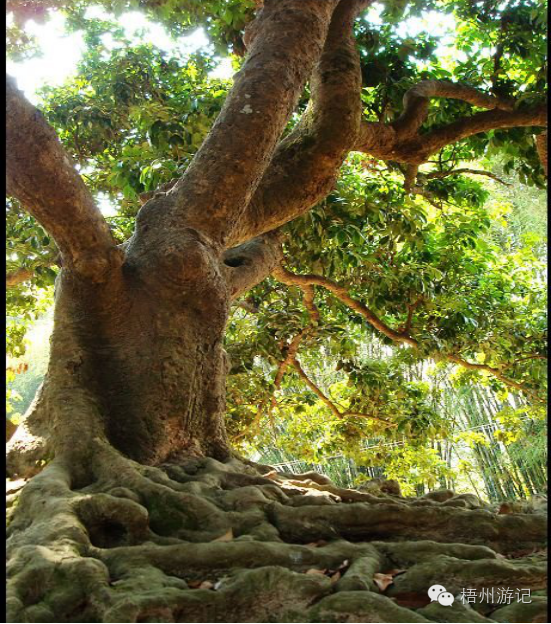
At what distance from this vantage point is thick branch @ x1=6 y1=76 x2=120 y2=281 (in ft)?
9.39

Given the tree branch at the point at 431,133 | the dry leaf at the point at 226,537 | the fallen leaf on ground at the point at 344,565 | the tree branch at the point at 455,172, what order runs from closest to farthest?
the fallen leaf on ground at the point at 344,565 → the dry leaf at the point at 226,537 → the tree branch at the point at 431,133 → the tree branch at the point at 455,172

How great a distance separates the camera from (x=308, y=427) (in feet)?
31.8

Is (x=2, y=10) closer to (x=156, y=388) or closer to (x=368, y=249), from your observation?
(x=156, y=388)

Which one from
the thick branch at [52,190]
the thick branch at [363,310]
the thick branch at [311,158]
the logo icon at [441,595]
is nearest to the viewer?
the logo icon at [441,595]

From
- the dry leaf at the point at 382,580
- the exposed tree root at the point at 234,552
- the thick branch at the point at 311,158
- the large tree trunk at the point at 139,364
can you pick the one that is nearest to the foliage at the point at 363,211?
the thick branch at the point at 311,158

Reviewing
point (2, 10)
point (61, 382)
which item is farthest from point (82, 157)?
point (61, 382)

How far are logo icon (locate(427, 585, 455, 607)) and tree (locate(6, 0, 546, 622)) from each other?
8 cm

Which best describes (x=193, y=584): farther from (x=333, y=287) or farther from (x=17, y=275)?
(x=17, y=275)

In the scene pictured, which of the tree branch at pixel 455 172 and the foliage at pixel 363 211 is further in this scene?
the tree branch at pixel 455 172

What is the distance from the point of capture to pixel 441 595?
72.1 inches

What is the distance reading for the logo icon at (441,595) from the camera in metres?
1.78

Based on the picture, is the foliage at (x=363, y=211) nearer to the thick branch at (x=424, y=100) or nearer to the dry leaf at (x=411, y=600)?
the thick branch at (x=424, y=100)

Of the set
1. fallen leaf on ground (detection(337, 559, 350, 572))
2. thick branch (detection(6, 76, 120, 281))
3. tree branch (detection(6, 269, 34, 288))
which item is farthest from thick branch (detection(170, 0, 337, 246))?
Result: tree branch (detection(6, 269, 34, 288))

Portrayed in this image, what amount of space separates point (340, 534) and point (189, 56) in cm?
638
